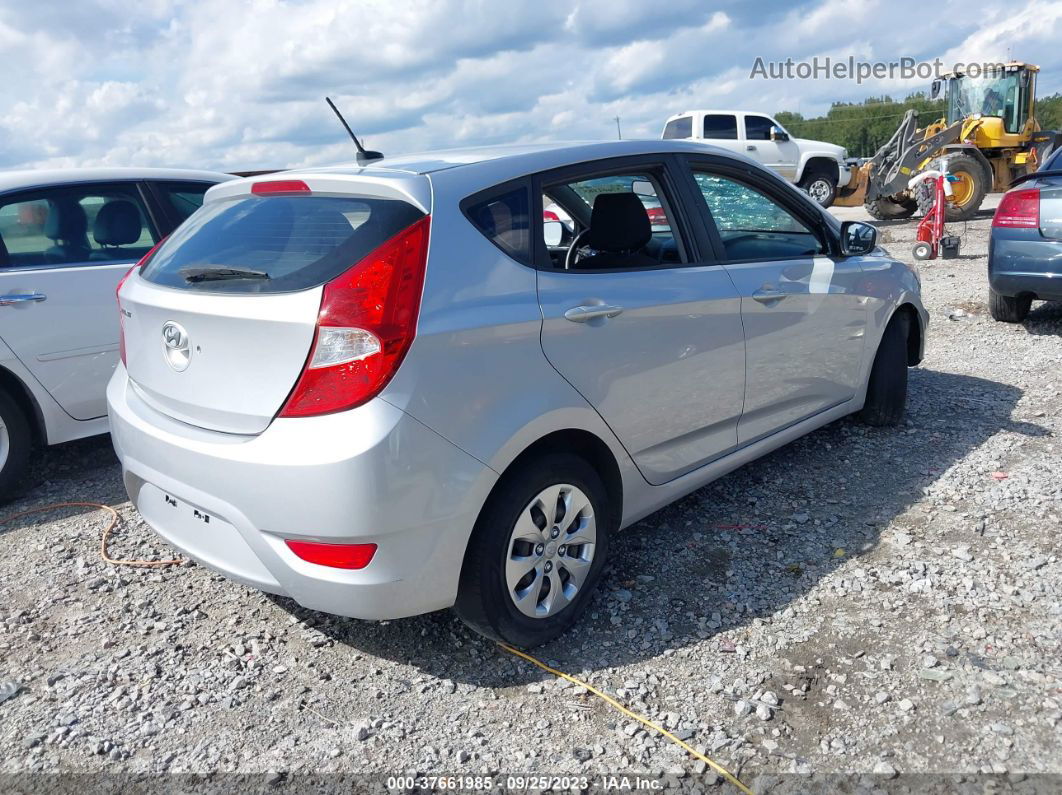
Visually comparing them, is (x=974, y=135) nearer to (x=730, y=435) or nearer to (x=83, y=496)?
(x=730, y=435)

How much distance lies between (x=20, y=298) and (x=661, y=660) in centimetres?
364

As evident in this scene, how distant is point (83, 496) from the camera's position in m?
4.61

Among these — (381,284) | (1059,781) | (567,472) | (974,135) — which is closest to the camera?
(1059,781)

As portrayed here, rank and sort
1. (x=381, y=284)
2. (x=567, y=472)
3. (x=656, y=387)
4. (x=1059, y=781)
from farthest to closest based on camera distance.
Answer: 1. (x=656, y=387)
2. (x=567, y=472)
3. (x=381, y=284)
4. (x=1059, y=781)

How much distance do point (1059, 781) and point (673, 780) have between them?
104 centimetres

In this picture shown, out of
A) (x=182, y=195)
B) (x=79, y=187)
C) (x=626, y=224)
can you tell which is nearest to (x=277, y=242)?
(x=626, y=224)

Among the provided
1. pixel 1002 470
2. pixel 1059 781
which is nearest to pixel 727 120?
pixel 1002 470

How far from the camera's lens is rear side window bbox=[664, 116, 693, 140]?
61.8 ft

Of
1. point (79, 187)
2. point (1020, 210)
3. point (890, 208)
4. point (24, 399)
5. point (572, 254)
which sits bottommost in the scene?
point (890, 208)

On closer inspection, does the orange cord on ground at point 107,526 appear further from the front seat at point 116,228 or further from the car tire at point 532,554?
the car tire at point 532,554

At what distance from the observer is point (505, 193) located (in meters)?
2.88

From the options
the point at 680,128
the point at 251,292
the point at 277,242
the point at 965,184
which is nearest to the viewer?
the point at 251,292

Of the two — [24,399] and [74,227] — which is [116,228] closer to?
[74,227]

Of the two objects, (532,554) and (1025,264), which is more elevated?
(1025,264)
